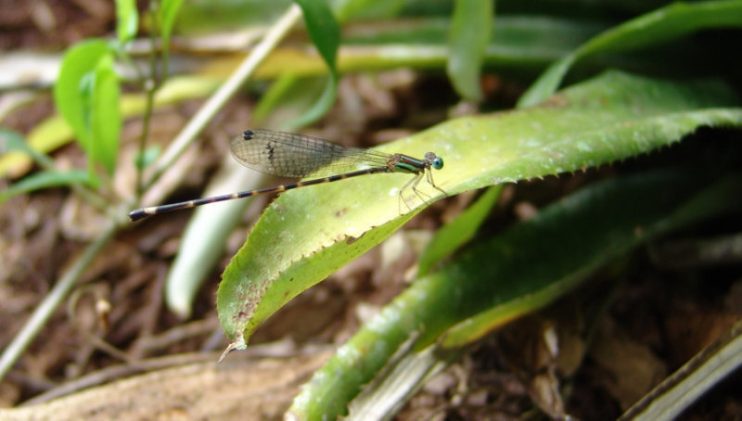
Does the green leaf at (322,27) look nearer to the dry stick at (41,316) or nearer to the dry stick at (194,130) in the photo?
the dry stick at (194,130)

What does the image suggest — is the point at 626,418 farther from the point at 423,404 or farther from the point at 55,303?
the point at 55,303

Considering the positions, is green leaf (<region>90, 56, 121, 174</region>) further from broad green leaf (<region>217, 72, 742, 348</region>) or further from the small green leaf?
broad green leaf (<region>217, 72, 742, 348</region>)

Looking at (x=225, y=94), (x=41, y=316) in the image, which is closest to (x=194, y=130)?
(x=225, y=94)

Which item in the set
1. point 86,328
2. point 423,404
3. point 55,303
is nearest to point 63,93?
point 55,303

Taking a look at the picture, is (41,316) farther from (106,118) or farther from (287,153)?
(287,153)

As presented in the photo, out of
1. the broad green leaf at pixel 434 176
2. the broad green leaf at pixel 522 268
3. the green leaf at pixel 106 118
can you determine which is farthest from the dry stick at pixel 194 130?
the broad green leaf at pixel 522 268

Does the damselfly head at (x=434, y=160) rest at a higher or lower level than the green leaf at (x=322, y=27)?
lower

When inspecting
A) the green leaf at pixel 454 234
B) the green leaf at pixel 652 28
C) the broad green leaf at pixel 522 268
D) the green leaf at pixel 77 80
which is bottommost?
the broad green leaf at pixel 522 268
